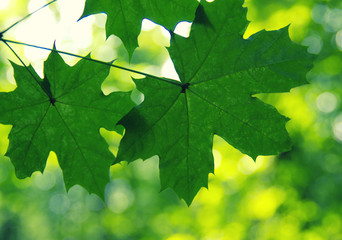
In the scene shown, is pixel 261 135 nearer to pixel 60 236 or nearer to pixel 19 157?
pixel 19 157

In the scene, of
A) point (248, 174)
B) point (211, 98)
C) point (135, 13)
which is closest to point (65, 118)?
point (135, 13)

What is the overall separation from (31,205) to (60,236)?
12.3ft

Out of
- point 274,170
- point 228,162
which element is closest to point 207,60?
point 228,162

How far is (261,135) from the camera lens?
5.82 ft

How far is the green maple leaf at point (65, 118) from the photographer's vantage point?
1.85 m

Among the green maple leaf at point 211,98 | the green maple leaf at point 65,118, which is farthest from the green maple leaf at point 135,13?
the green maple leaf at point 65,118

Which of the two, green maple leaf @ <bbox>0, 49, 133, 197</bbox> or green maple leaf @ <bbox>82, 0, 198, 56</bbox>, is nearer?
green maple leaf @ <bbox>82, 0, 198, 56</bbox>

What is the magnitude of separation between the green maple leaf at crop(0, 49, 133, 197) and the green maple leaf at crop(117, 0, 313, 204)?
28 centimetres

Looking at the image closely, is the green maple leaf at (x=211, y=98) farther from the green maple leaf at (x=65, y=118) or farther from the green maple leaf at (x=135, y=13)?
the green maple leaf at (x=65, y=118)

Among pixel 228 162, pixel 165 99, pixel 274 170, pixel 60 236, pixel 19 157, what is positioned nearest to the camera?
pixel 165 99

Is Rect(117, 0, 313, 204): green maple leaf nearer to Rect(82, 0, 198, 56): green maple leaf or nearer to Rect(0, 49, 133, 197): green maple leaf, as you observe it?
Rect(82, 0, 198, 56): green maple leaf

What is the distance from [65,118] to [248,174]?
16.9 ft

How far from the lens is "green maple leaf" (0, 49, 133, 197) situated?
72.7 inches

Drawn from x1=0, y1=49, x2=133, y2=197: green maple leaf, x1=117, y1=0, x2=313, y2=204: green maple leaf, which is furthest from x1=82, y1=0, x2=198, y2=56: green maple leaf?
x1=0, y1=49, x2=133, y2=197: green maple leaf
